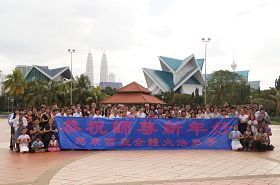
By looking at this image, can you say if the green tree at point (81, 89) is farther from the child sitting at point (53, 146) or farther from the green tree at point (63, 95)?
the child sitting at point (53, 146)

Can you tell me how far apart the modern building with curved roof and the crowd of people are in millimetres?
72320

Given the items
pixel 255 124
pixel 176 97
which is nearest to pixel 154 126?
pixel 255 124

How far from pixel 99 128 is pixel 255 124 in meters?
5.07

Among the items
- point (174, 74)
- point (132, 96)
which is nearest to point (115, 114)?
point (132, 96)

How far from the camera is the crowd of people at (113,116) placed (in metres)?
11.4

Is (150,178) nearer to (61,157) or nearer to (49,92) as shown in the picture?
(61,157)

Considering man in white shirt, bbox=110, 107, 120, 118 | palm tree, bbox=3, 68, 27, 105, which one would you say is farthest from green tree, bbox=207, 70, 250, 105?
man in white shirt, bbox=110, 107, 120, 118

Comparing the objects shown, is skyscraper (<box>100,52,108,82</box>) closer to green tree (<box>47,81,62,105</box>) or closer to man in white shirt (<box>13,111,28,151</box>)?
green tree (<box>47,81,62,105</box>)

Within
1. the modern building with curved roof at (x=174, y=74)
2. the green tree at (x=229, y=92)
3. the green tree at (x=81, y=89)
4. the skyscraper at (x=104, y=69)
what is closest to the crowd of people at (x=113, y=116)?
the green tree at (x=81, y=89)

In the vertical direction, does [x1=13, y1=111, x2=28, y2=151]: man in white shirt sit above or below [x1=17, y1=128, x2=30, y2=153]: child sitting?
above

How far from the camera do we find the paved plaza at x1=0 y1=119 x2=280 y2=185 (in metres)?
6.96

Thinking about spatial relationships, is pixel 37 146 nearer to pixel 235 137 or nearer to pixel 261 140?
pixel 235 137

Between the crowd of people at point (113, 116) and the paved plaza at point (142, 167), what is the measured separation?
572 mm

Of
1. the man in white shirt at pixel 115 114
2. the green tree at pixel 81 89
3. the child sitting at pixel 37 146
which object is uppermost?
the green tree at pixel 81 89
